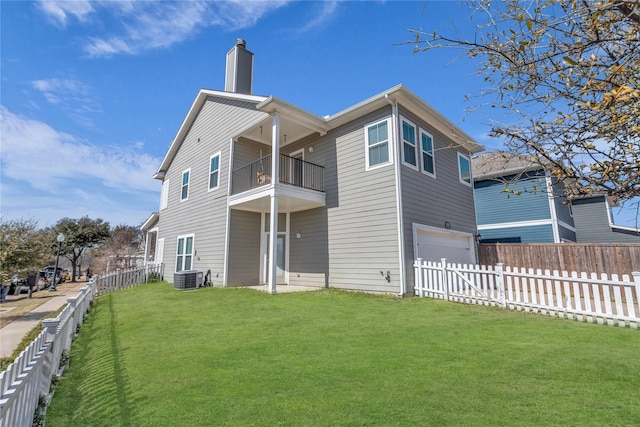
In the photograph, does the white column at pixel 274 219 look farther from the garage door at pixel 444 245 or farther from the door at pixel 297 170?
the garage door at pixel 444 245

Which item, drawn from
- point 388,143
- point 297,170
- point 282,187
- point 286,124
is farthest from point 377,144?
point 297,170

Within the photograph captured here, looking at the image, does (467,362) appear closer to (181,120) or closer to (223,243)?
(223,243)

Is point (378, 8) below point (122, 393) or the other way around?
the other way around

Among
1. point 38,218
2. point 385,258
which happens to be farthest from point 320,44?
point 38,218

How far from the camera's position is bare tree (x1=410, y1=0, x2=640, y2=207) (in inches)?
95.4

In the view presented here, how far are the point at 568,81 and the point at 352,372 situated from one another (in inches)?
144

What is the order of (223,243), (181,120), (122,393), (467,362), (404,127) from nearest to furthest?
(122,393), (467,362), (404,127), (223,243), (181,120)

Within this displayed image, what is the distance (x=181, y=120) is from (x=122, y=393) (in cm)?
1613

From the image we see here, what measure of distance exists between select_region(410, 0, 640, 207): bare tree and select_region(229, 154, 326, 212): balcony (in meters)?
7.79

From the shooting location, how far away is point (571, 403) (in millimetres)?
2730

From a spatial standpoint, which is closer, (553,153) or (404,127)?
(553,153)

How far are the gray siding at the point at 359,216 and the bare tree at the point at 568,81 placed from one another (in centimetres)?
649

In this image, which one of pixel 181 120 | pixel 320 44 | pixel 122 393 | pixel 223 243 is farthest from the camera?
pixel 181 120

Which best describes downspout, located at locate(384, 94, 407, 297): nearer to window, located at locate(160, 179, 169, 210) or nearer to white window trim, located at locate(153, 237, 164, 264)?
white window trim, located at locate(153, 237, 164, 264)
